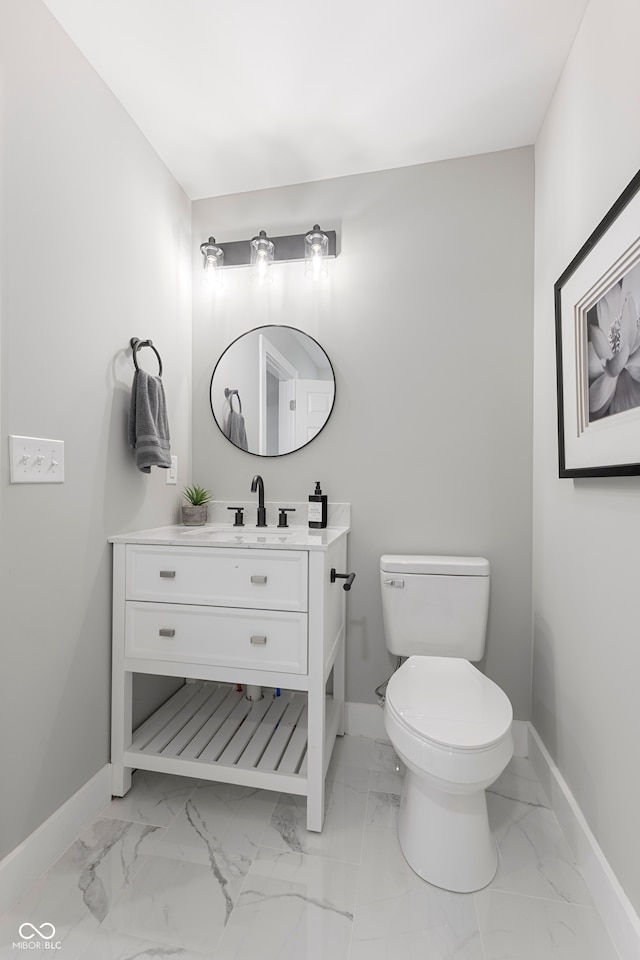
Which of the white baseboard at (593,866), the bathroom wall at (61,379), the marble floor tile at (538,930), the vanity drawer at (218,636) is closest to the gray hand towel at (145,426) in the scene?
the bathroom wall at (61,379)

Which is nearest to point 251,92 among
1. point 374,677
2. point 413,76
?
point 413,76

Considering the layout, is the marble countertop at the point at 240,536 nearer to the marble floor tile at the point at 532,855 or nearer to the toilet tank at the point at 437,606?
the toilet tank at the point at 437,606

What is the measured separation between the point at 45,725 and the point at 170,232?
1893 millimetres

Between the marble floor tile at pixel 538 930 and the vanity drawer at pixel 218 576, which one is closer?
the marble floor tile at pixel 538 930

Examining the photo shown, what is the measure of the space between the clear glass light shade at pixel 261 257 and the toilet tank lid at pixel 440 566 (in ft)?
4.34

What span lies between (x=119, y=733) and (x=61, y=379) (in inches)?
46.0

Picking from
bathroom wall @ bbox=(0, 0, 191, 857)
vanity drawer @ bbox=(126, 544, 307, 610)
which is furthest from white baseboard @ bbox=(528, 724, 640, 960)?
bathroom wall @ bbox=(0, 0, 191, 857)

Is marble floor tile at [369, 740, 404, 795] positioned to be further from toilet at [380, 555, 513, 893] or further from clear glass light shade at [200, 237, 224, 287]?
clear glass light shade at [200, 237, 224, 287]

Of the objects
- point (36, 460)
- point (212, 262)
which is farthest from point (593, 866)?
point (212, 262)

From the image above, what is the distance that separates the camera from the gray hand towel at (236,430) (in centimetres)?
207

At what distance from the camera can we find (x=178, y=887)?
120cm

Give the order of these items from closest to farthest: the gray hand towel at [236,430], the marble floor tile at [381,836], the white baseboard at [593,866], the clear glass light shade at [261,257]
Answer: the white baseboard at [593,866]
the marble floor tile at [381,836]
the clear glass light shade at [261,257]
the gray hand towel at [236,430]

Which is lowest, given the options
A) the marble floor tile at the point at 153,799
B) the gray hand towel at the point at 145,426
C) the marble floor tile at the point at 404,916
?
the marble floor tile at the point at 404,916

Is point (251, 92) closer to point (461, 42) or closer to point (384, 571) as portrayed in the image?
point (461, 42)
